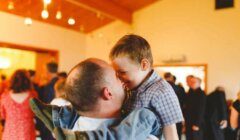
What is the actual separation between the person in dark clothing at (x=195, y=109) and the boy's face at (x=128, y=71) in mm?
4316

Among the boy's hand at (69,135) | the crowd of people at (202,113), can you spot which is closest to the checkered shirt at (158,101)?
the boy's hand at (69,135)

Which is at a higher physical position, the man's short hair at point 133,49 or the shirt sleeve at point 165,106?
the man's short hair at point 133,49

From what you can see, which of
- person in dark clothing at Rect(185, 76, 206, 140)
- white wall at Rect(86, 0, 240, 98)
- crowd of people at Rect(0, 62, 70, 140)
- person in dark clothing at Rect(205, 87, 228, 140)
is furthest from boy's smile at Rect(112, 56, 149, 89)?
white wall at Rect(86, 0, 240, 98)

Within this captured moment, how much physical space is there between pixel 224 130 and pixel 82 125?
5441 millimetres

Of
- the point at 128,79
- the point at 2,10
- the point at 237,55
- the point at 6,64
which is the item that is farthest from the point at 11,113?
the point at 237,55

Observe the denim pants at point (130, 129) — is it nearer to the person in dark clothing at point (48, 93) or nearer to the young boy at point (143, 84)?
→ the young boy at point (143, 84)

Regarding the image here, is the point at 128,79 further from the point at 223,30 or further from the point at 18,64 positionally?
the point at 18,64

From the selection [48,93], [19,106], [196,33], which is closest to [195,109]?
[48,93]

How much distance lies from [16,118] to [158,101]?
299cm

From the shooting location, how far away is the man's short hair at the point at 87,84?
0.95 meters

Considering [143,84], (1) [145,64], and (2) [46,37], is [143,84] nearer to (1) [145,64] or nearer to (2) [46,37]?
(1) [145,64]

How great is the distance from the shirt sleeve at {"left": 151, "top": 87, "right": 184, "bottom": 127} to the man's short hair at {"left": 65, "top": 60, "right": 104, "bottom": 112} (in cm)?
26

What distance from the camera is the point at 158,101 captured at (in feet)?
3.74

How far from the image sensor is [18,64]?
1091cm
